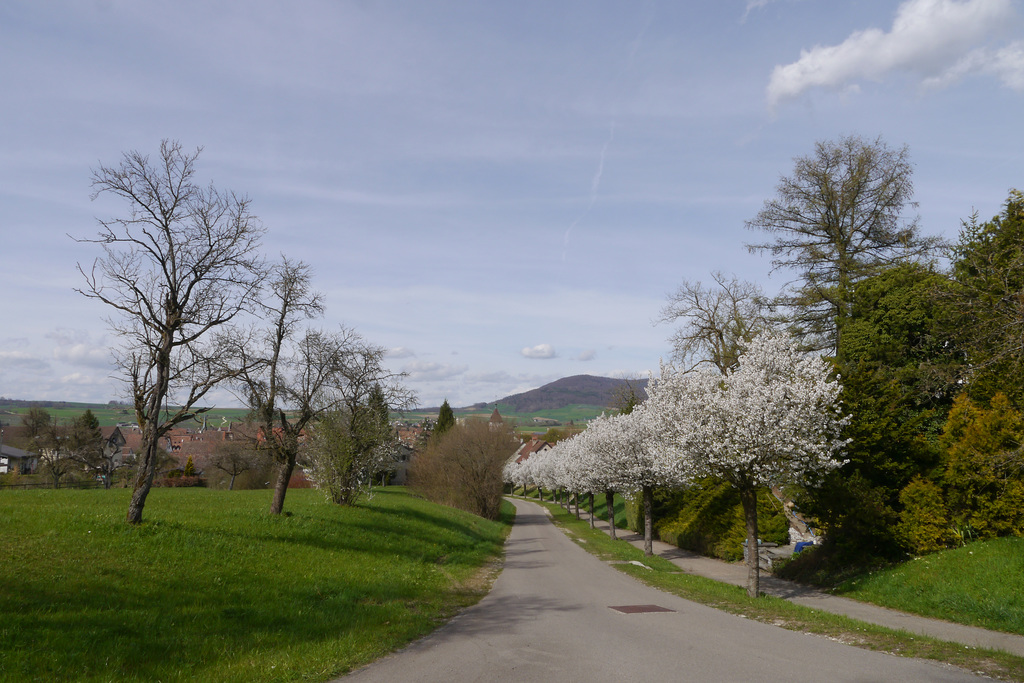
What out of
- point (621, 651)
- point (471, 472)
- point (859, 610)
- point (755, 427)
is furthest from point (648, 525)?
point (621, 651)

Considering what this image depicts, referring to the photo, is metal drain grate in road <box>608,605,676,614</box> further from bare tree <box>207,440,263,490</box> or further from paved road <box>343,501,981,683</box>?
bare tree <box>207,440,263,490</box>

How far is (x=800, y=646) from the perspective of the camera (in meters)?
9.55

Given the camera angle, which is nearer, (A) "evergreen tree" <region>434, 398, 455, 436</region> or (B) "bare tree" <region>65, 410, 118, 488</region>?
(B) "bare tree" <region>65, 410, 118, 488</region>

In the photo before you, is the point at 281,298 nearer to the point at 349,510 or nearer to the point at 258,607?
the point at 349,510

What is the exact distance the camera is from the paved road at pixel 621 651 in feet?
25.6

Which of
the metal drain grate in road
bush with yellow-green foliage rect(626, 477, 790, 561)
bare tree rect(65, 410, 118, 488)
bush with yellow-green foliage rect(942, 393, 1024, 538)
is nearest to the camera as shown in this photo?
the metal drain grate in road

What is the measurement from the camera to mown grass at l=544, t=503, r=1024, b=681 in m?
8.44

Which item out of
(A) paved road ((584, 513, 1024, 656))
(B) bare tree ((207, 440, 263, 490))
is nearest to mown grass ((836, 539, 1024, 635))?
(A) paved road ((584, 513, 1024, 656))

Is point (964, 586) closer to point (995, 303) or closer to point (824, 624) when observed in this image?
point (824, 624)

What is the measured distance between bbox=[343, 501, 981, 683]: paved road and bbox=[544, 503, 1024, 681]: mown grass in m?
0.51

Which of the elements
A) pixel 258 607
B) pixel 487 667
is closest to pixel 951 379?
pixel 487 667

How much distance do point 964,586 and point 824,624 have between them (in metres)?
5.07

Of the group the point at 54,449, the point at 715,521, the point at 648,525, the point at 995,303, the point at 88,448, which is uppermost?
the point at 995,303

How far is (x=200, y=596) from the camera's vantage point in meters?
11.3
